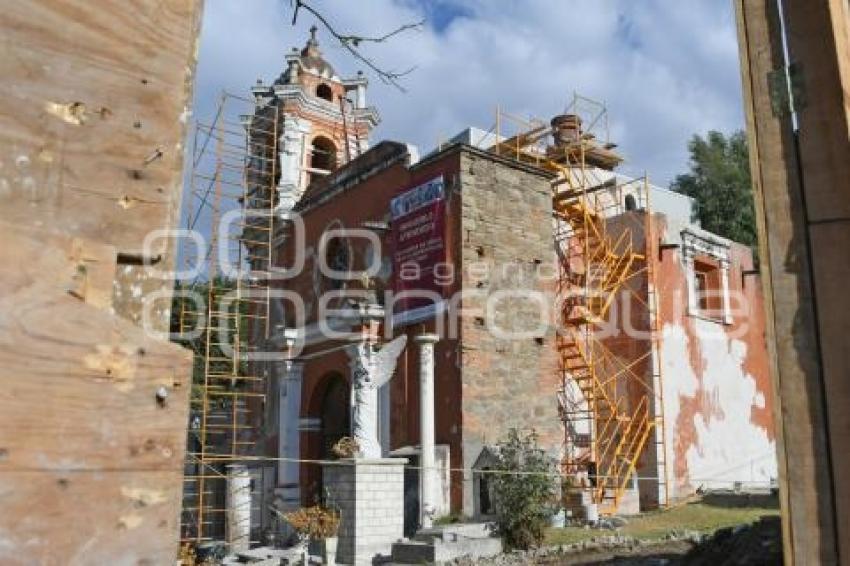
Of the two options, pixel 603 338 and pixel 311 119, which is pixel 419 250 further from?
pixel 311 119

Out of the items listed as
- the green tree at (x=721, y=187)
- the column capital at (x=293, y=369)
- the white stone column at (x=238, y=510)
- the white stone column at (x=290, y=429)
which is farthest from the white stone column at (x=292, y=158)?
the green tree at (x=721, y=187)

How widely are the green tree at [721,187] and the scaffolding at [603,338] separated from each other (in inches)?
476

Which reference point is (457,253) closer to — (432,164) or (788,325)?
(432,164)

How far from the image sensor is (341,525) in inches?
476

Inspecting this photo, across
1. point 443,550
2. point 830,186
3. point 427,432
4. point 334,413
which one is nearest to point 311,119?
point 334,413

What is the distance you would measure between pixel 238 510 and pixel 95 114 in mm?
17461

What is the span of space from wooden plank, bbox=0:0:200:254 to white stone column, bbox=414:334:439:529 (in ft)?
38.3

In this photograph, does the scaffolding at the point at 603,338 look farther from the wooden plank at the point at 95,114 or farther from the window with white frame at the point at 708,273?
the wooden plank at the point at 95,114

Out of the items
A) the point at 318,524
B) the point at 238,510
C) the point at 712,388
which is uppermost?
the point at 712,388

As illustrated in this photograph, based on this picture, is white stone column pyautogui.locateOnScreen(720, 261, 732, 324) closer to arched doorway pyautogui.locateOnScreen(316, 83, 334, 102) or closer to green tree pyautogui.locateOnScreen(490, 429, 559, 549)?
green tree pyautogui.locateOnScreen(490, 429, 559, 549)

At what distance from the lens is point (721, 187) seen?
3056 cm

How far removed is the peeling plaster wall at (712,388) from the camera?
1728 centimetres

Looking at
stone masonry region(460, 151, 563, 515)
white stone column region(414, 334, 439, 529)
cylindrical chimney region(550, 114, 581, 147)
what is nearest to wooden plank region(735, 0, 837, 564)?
white stone column region(414, 334, 439, 529)

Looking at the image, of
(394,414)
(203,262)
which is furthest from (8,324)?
(203,262)
